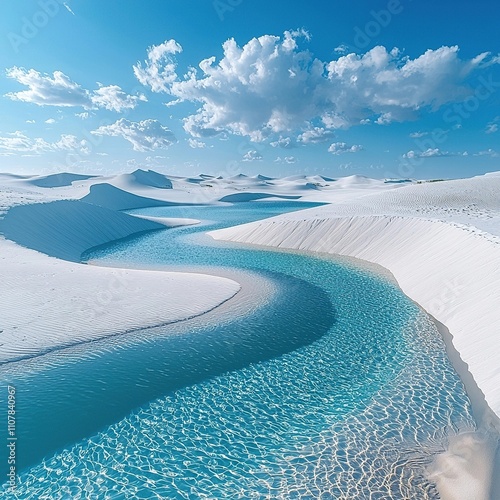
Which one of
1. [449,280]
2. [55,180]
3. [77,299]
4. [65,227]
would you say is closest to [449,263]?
[449,280]

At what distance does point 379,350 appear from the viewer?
15.1m

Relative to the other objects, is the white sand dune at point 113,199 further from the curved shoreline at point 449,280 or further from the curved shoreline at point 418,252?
the curved shoreline at point 449,280

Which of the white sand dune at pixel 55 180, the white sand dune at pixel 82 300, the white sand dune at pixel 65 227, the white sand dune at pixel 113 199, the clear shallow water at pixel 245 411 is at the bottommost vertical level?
the clear shallow water at pixel 245 411

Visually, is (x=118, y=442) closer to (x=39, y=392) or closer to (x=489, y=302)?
(x=39, y=392)

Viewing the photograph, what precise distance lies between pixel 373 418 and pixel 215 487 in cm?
534

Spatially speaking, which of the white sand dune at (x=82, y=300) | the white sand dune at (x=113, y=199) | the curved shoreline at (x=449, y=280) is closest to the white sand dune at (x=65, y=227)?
the white sand dune at (x=82, y=300)

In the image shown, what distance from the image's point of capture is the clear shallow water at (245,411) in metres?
8.47

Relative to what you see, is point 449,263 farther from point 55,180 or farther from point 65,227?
point 55,180

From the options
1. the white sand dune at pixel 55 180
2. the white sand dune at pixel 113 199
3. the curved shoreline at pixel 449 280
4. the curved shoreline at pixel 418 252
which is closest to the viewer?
the curved shoreline at pixel 449 280

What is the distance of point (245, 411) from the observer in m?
11.0

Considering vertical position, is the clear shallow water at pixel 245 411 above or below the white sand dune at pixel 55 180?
below

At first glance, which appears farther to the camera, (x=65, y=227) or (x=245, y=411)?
(x=65, y=227)

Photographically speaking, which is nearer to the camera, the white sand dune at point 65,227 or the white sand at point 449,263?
the white sand at point 449,263

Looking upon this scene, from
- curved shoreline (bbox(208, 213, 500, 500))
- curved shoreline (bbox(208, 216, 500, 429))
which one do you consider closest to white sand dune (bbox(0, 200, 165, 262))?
curved shoreline (bbox(208, 216, 500, 429))
